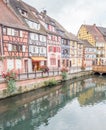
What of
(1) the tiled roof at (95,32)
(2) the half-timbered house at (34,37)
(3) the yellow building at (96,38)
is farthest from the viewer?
(1) the tiled roof at (95,32)

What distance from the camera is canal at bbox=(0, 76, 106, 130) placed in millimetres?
13141

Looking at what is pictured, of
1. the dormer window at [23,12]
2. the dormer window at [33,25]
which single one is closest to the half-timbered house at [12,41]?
the dormer window at [23,12]

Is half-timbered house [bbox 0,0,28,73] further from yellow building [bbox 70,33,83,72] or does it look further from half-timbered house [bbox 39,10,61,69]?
yellow building [bbox 70,33,83,72]

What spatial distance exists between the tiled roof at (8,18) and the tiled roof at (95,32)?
32140 mm

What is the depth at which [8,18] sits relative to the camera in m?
25.9

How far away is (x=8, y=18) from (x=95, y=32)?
3699 centimetres

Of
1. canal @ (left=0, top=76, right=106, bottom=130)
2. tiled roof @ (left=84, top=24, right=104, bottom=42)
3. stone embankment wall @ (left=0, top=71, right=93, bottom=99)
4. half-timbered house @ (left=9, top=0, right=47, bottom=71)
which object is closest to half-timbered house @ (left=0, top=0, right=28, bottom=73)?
half-timbered house @ (left=9, top=0, right=47, bottom=71)

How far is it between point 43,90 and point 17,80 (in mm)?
4882

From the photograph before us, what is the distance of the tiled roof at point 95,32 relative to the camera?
182 ft

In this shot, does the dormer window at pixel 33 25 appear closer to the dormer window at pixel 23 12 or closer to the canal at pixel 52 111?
the dormer window at pixel 23 12

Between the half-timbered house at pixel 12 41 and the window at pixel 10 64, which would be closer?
the half-timbered house at pixel 12 41

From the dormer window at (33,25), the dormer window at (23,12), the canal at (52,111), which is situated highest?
the dormer window at (23,12)

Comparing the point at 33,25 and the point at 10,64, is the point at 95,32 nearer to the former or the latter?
the point at 33,25

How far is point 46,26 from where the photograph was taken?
3562 cm
